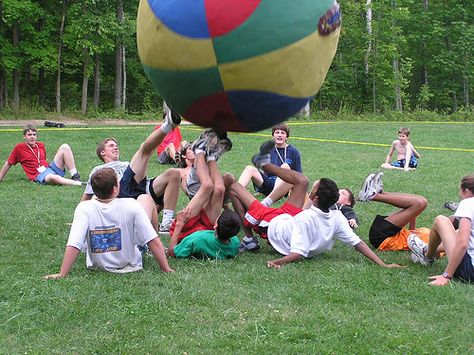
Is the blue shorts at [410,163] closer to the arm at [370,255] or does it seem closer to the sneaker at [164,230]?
the sneaker at [164,230]

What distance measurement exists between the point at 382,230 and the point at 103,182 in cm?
272

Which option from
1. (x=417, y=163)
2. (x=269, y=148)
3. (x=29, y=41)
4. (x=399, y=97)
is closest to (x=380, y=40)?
(x=399, y=97)

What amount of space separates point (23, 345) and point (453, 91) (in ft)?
123

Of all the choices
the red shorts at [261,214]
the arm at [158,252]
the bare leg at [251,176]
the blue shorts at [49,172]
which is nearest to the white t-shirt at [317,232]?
the red shorts at [261,214]

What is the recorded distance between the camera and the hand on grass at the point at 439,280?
4863 millimetres

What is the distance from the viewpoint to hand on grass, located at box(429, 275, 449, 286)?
486 cm

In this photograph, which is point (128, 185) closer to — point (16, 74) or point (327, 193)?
point (327, 193)

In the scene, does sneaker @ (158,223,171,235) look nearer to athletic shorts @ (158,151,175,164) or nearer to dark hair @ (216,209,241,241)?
dark hair @ (216,209,241,241)

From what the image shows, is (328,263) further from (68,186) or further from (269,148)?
(68,186)

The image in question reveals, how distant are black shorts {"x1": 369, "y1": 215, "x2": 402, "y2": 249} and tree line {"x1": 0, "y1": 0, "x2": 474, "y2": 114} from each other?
2174 cm

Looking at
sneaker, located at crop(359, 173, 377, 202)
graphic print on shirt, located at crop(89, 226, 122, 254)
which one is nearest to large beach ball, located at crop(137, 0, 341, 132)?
graphic print on shirt, located at crop(89, 226, 122, 254)

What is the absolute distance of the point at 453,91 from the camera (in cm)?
3788

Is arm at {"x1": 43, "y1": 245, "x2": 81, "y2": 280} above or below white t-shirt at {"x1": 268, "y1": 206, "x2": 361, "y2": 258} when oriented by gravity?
below

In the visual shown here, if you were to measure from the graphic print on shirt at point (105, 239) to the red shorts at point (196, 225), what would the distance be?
→ 0.95m
